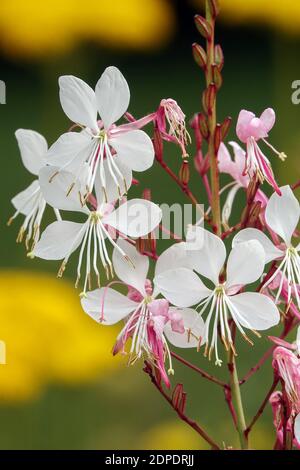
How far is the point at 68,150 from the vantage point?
89 cm

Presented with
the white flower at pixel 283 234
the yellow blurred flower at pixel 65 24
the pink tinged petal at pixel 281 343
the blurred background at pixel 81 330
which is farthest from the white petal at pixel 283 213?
the yellow blurred flower at pixel 65 24

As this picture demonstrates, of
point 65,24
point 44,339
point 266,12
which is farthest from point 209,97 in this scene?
point 266,12

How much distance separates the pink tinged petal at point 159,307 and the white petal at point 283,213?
0.13 meters

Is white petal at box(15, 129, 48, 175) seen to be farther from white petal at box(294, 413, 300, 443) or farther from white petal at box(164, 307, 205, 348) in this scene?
white petal at box(294, 413, 300, 443)

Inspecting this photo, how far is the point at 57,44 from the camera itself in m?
2.07

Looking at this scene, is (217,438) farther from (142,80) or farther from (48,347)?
(142,80)

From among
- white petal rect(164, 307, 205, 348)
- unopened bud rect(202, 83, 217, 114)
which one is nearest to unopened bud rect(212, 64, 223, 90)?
unopened bud rect(202, 83, 217, 114)

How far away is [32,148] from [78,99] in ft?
Answer: 0.38

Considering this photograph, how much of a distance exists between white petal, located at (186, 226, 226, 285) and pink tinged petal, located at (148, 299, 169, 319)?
47 mm

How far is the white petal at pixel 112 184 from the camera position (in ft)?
2.91

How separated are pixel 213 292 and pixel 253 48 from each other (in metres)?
3.28

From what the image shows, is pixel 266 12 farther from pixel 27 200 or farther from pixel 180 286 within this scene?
pixel 180 286
